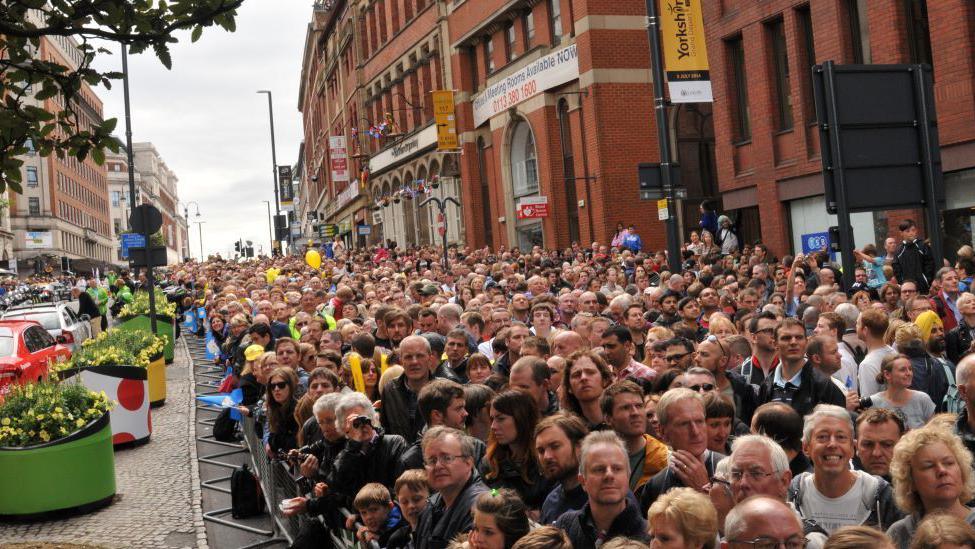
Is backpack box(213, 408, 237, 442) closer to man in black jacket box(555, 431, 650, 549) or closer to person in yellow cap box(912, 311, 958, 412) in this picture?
person in yellow cap box(912, 311, 958, 412)

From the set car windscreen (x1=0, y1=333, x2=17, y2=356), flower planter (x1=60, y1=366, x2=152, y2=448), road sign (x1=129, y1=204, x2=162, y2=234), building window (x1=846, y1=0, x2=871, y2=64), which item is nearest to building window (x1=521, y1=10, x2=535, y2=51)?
building window (x1=846, y1=0, x2=871, y2=64)

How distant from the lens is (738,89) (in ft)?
81.1

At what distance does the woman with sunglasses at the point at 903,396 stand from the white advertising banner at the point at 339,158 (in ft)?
192

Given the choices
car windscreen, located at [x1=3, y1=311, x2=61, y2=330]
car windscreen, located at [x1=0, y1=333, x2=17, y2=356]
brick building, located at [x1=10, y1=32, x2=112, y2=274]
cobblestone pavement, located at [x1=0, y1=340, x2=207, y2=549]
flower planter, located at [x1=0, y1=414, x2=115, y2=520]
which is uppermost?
brick building, located at [x1=10, y1=32, x2=112, y2=274]

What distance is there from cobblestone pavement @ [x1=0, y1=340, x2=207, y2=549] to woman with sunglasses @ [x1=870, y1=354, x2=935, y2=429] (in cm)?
583

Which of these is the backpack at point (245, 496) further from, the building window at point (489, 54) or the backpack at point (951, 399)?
the building window at point (489, 54)

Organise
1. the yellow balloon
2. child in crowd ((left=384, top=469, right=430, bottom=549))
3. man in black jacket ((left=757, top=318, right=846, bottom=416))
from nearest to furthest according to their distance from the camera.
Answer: child in crowd ((left=384, top=469, right=430, bottom=549)) < man in black jacket ((left=757, top=318, right=846, bottom=416)) < the yellow balloon

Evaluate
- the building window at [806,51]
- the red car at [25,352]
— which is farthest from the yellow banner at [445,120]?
the red car at [25,352]

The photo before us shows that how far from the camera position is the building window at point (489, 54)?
130 ft

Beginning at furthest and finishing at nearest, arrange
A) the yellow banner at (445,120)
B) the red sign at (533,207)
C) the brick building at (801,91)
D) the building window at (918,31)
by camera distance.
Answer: the yellow banner at (445,120) → the red sign at (533,207) → the building window at (918,31) → the brick building at (801,91)

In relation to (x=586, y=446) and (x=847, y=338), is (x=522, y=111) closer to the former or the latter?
(x=847, y=338)

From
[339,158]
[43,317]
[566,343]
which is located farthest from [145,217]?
[339,158]

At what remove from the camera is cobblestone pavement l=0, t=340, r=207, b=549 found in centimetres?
949

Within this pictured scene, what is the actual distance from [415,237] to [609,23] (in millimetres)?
22940
